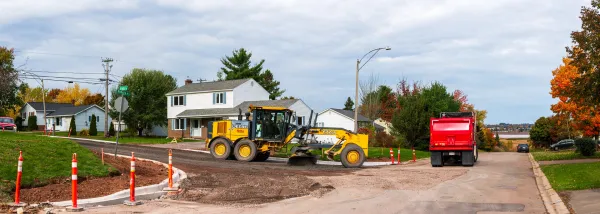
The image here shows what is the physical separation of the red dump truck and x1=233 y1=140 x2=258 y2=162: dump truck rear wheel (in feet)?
28.3

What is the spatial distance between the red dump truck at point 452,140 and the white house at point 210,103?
23546mm

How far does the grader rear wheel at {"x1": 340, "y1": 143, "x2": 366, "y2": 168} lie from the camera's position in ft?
89.9

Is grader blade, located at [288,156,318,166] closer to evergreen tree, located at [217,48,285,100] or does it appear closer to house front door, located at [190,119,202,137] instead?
house front door, located at [190,119,202,137]

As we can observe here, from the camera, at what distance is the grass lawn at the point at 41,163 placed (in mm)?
13461

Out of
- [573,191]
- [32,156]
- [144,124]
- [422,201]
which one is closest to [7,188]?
[32,156]

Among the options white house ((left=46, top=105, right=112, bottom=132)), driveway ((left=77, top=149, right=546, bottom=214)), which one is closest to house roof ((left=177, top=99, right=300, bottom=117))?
white house ((left=46, top=105, right=112, bottom=132))

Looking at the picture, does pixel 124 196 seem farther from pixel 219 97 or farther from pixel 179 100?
pixel 179 100

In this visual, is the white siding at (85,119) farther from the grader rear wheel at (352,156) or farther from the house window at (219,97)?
the grader rear wheel at (352,156)

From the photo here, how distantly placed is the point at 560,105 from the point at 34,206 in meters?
43.4

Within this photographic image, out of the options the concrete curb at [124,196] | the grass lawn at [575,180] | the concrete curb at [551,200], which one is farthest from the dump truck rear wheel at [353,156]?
the concrete curb at [124,196]

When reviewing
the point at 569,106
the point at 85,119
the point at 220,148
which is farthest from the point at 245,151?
the point at 85,119

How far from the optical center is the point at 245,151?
29797mm

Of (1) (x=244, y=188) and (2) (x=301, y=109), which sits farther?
(2) (x=301, y=109)

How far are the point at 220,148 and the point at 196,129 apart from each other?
91.2 feet
